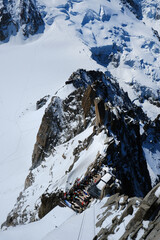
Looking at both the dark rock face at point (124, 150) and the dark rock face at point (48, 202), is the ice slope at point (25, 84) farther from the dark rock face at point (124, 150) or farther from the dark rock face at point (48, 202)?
the dark rock face at point (124, 150)

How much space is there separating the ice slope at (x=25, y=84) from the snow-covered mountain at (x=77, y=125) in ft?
0.99

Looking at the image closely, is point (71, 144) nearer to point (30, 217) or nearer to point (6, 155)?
point (30, 217)

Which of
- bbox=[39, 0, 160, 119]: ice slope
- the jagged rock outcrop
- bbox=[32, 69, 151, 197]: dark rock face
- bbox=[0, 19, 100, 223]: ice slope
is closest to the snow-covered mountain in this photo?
the jagged rock outcrop

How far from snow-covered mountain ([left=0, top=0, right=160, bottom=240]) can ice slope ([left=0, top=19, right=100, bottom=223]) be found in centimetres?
30

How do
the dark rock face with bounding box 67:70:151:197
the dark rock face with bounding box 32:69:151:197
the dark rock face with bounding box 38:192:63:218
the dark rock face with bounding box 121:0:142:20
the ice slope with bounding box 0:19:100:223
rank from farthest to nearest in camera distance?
the dark rock face with bounding box 121:0:142:20, the ice slope with bounding box 0:19:100:223, the dark rock face with bounding box 32:69:151:197, the dark rock face with bounding box 67:70:151:197, the dark rock face with bounding box 38:192:63:218

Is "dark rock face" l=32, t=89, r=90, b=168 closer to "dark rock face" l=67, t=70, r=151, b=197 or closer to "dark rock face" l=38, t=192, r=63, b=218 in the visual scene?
"dark rock face" l=67, t=70, r=151, b=197

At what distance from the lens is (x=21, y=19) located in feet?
399

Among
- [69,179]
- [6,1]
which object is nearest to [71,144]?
[69,179]

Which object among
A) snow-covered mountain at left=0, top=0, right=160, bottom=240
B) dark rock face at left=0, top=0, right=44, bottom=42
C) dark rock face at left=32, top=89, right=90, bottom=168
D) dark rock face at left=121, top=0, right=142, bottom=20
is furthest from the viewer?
dark rock face at left=121, top=0, right=142, bottom=20

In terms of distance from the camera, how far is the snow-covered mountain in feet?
49.0

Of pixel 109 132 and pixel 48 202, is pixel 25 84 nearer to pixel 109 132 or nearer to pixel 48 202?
pixel 109 132

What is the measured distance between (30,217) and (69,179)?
5.28m

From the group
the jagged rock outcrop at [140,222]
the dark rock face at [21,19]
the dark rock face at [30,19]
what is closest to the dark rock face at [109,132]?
the jagged rock outcrop at [140,222]

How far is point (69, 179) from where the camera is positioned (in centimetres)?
2042
